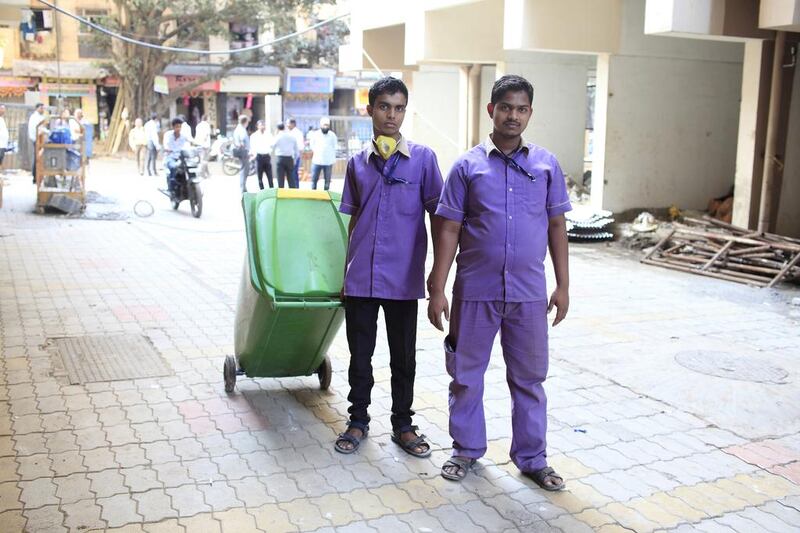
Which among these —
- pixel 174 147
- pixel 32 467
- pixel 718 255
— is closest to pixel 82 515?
pixel 32 467

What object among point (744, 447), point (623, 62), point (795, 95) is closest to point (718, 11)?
point (795, 95)

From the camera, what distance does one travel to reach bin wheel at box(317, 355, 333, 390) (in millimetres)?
4910

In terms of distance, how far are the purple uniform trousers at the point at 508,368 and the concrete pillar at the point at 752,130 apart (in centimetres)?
827

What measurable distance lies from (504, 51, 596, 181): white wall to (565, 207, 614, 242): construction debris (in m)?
3.10

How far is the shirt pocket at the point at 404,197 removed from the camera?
3857 millimetres

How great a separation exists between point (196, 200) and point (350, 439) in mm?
10907

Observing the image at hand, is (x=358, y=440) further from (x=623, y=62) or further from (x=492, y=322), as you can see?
(x=623, y=62)

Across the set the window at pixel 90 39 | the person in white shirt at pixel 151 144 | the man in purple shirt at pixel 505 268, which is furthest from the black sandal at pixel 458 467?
the window at pixel 90 39

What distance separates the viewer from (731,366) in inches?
227

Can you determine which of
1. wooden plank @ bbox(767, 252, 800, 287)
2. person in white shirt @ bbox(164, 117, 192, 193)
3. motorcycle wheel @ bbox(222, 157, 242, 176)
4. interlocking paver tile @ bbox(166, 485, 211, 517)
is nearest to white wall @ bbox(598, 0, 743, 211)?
wooden plank @ bbox(767, 252, 800, 287)

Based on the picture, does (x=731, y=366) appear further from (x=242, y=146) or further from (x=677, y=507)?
(x=242, y=146)

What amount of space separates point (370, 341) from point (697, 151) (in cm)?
1070

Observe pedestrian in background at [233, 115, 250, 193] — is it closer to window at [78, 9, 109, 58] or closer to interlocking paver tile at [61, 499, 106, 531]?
window at [78, 9, 109, 58]

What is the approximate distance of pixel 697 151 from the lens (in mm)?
13148
